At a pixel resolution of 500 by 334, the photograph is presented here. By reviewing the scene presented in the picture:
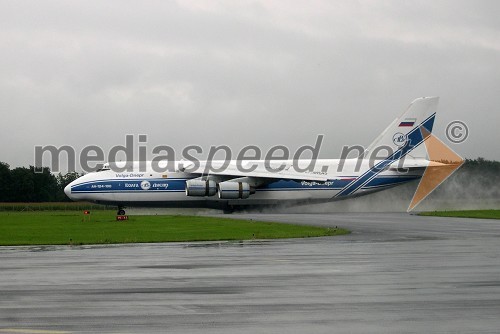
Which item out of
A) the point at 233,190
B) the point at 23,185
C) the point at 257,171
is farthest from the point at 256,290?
the point at 23,185

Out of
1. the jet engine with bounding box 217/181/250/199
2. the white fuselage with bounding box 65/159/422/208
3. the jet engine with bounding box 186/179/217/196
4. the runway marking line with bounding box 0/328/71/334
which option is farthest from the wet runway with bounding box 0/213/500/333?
the white fuselage with bounding box 65/159/422/208

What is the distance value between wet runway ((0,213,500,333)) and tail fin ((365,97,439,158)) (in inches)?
1734

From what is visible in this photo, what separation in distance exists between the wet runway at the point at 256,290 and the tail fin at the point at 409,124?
145 ft

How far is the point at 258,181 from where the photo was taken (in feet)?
211

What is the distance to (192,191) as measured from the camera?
62062 millimetres

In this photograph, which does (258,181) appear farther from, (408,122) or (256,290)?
(256,290)

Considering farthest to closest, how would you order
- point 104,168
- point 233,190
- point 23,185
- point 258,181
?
point 23,185, point 104,168, point 258,181, point 233,190

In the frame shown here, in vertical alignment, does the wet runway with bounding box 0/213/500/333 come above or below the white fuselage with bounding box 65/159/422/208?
below

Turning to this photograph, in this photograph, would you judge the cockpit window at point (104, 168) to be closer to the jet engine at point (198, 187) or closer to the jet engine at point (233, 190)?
the jet engine at point (198, 187)

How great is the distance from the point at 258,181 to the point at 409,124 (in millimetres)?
13355

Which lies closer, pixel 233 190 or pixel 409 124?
pixel 233 190

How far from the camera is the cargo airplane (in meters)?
63.4

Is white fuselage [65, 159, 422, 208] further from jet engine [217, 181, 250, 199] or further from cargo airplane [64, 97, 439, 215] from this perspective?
jet engine [217, 181, 250, 199]

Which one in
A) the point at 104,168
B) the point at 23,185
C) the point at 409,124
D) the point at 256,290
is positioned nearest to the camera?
the point at 256,290
